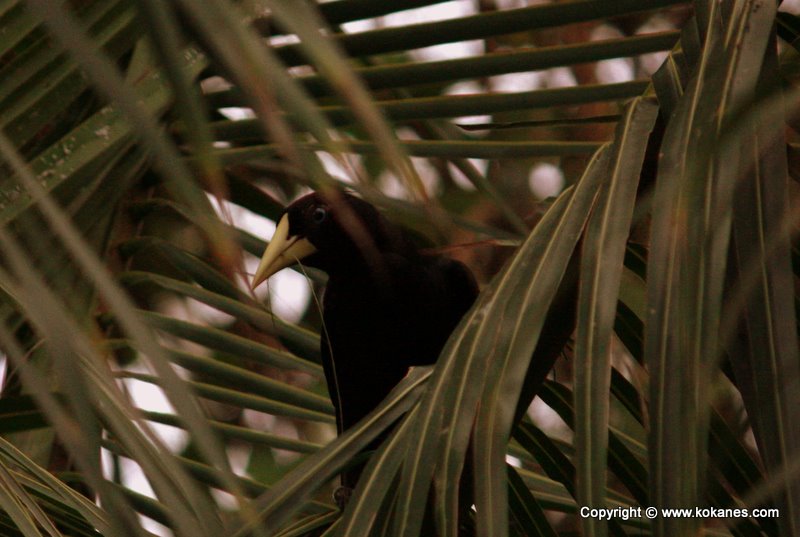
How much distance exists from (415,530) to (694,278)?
0.21 metres

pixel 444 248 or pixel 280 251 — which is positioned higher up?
pixel 280 251

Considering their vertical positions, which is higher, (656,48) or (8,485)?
(656,48)

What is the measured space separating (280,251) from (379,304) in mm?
191

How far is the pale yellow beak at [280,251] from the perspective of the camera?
1.46 metres

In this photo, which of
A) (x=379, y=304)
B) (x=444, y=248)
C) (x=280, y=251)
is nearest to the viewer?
(x=444, y=248)

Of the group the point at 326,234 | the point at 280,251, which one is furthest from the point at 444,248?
the point at 326,234

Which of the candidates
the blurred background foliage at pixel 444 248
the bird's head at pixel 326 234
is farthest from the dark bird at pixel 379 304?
the blurred background foliage at pixel 444 248

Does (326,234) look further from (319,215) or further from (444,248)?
(444,248)

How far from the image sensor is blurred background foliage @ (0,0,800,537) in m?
0.32

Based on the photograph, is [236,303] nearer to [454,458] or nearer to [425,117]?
[425,117]

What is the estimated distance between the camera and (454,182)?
9.09 feet

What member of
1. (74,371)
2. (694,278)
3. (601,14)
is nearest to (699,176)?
(694,278)

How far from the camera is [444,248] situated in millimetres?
929

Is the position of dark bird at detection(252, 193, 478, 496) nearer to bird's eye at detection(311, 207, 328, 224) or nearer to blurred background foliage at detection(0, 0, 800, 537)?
bird's eye at detection(311, 207, 328, 224)
